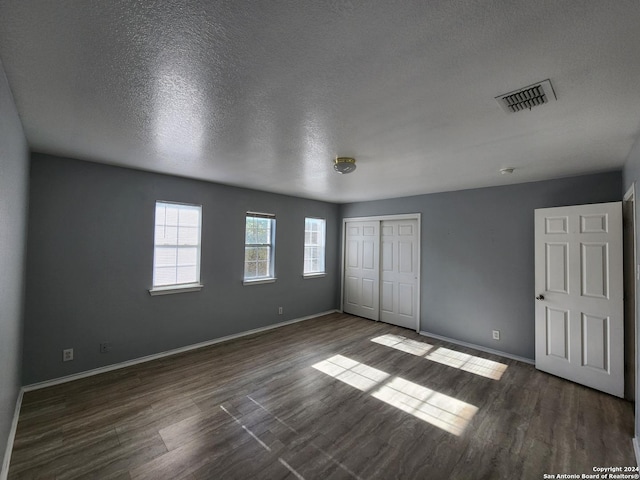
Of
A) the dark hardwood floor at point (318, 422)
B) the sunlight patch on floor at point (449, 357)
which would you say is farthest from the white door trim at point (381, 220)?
the dark hardwood floor at point (318, 422)

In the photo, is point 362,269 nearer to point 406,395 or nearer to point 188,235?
point 406,395

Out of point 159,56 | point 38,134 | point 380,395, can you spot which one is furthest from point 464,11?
point 38,134

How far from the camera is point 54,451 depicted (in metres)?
1.96

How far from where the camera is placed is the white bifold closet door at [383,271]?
196 inches

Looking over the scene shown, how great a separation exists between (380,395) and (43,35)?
3.46 m

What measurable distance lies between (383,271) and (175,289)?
11.9ft

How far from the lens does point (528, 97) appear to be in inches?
62.9

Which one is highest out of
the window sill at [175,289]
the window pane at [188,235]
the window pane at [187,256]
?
the window pane at [188,235]

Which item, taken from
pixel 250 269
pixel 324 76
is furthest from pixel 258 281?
pixel 324 76

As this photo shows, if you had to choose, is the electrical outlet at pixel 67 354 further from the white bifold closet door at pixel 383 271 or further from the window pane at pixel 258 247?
the white bifold closet door at pixel 383 271

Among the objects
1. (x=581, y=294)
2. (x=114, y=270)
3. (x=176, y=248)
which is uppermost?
(x=176, y=248)

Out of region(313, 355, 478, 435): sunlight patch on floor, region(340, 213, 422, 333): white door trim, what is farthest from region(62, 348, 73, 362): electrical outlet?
region(340, 213, 422, 333): white door trim

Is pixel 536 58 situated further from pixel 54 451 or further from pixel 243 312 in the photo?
pixel 243 312

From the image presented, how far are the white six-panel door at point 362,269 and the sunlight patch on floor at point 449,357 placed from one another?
113cm
